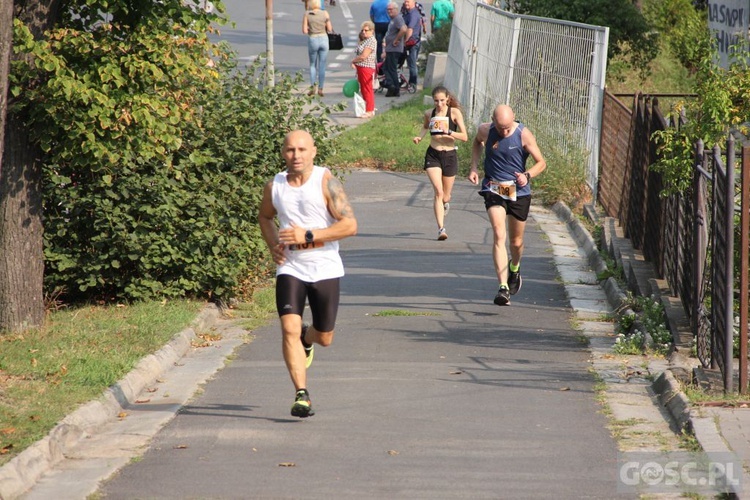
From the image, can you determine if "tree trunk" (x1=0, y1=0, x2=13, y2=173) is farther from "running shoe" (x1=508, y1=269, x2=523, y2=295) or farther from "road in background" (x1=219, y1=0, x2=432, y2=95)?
"road in background" (x1=219, y1=0, x2=432, y2=95)

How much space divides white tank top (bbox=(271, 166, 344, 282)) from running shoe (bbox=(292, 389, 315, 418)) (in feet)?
2.26

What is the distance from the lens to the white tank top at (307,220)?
728cm

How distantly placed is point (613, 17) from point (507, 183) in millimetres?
11821

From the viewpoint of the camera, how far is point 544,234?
49.4ft

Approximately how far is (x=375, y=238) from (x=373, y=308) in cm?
390

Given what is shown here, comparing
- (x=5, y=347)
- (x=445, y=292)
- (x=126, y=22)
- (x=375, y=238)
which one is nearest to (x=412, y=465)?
(x=5, y=347)

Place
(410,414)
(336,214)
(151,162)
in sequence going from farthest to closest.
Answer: (151,162)
(410,414)
(336,214)

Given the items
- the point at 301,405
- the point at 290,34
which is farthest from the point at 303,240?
the point at 290,34

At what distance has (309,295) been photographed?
741 cm

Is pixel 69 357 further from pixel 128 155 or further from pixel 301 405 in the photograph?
pixel 301 405

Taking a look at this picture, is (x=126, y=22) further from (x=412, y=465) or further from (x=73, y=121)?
(x=412, y=465)

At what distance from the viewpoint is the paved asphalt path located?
6082mm

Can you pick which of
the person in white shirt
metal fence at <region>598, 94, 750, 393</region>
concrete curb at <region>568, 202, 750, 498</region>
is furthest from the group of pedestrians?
the person in white shirt

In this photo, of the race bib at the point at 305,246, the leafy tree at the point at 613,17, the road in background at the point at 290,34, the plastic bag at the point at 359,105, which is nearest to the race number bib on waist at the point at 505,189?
the race bib at the point at 305,246
